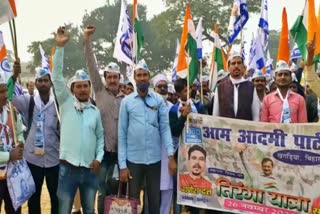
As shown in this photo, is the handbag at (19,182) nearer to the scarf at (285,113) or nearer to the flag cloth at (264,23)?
the scarf at (285,113)

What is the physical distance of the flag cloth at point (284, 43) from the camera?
6.93m

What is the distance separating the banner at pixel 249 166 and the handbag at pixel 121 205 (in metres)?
0.81

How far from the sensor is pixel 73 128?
5.11 meters

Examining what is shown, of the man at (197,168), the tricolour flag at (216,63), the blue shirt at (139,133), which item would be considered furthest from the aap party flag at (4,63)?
the tricolour flag at (216,63)

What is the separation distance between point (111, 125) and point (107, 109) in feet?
0.67

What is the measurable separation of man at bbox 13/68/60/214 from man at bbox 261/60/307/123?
256 cm

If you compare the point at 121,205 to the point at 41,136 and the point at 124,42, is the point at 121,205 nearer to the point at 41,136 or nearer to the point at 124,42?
the point at 41,136

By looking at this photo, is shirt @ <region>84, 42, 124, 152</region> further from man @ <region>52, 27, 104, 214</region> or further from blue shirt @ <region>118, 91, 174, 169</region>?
man @ <region>52, 27, 104, 214</region>

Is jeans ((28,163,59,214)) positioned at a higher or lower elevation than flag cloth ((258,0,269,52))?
lower

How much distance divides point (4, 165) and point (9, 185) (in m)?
0.23

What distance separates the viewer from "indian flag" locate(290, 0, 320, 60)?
6.23 meters

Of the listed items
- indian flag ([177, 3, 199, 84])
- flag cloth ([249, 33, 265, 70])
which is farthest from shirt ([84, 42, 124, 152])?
flag cloth ([249, 33, 265, 70])

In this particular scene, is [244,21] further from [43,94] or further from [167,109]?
[43,94]

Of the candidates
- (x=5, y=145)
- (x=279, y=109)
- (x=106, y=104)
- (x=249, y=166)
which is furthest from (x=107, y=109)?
(x=279, y=109)
